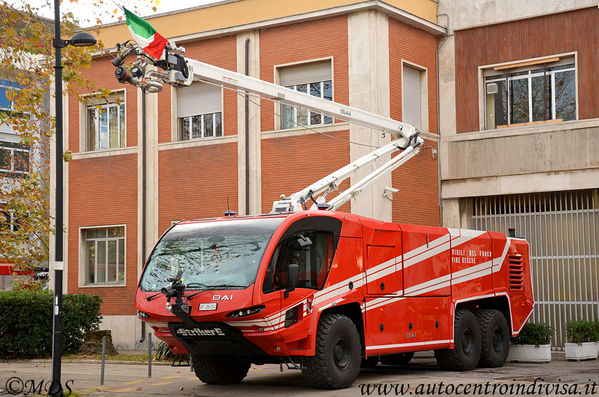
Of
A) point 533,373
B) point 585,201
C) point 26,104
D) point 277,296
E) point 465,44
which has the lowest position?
point 533,373

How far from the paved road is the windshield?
1.73 m

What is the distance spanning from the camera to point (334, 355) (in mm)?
13727

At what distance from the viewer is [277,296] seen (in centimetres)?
1301

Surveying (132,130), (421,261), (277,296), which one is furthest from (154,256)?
(132,130)

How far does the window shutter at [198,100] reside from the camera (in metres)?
24.5

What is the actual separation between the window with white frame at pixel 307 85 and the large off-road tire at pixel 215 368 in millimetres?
9031

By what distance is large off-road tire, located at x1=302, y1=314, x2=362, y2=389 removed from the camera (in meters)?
13.4

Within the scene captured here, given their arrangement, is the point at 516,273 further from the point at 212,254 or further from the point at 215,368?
the point at 212,254

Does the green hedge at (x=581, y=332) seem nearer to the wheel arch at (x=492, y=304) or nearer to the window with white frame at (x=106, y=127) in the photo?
the wheel arch at (x=492, y=304)

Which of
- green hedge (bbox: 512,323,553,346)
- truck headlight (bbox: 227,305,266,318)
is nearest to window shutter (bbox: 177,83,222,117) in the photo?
green hedge (bbox: 512,323,553,346)

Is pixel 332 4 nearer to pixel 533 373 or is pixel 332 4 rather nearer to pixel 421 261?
pixel 421 261

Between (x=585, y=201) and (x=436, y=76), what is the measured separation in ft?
16.1

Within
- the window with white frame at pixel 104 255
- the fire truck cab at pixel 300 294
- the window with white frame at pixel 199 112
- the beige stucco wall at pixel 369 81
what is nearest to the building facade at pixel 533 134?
the beige stucco wall at pixel 369 81

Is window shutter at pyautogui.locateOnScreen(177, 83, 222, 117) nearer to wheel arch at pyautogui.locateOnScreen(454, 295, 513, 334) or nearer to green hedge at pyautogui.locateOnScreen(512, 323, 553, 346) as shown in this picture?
wheel arch at pyautogui.locateOnScreen(454, 295, 513, 334)
